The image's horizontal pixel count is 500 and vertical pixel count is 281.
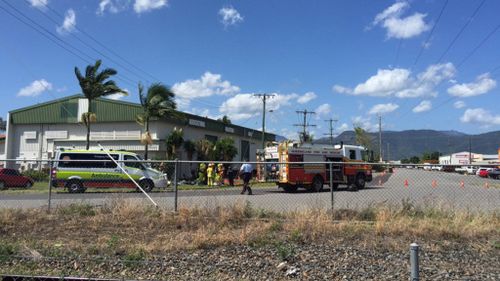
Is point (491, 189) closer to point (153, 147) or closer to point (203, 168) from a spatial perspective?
point (203, 168)

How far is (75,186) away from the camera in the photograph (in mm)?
15797

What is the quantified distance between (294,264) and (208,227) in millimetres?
3144

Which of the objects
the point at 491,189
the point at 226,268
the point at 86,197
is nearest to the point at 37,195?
the point at 86,197

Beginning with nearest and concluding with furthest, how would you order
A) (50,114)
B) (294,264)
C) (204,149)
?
(294,264) → (204,149) → (50,114)

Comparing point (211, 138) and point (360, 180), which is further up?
point (211, 138)

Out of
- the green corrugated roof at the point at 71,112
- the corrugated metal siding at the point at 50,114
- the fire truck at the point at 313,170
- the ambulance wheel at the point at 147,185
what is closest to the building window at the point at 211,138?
the green corrugated roof at the point at 71,112

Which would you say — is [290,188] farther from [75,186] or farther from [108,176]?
[75,186]

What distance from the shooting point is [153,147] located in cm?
4197

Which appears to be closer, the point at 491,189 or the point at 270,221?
the point at 270,221

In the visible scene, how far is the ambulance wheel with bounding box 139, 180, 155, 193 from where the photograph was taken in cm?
1401

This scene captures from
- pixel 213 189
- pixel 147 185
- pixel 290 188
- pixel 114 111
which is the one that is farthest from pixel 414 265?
pixel 114 111

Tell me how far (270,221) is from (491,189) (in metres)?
6.25

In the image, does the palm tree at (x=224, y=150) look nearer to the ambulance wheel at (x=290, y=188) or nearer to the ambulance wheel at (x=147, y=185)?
the ambulance wheel at (x=290, y=188)

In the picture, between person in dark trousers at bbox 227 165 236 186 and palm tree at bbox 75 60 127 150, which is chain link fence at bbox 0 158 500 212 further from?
palm tree at bbox 75 60 127 150
